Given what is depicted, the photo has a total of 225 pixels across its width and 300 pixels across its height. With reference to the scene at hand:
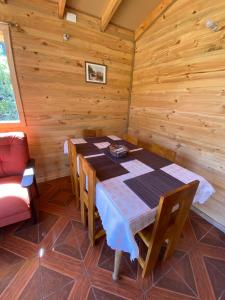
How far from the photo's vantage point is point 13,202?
128 centimetres

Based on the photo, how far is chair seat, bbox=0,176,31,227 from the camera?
1251 millimetres

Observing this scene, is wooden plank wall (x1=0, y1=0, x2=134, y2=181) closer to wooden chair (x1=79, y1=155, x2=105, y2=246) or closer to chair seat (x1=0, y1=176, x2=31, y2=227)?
chair seat (x1=0, y1=176, x2=31, y2=227)

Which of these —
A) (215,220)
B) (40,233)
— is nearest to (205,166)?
(215,220)

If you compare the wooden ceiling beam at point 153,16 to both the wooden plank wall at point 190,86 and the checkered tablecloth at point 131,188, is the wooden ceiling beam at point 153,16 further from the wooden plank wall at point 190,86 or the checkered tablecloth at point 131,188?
the checkered tablecloth at point 131,188

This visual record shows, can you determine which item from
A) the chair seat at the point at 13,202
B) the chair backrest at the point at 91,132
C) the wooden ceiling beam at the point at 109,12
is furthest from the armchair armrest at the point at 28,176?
the wooden ceiling beam at the point at 109,12

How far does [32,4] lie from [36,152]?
1810 millimetres

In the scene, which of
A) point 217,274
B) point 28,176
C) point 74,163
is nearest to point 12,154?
point 28,176

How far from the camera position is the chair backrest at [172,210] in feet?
2.59

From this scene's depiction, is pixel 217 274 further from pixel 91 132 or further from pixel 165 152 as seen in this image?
pixel 91 132

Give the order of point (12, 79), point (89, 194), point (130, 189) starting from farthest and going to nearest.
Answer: point (12, 79) < point (89, 194) < point (130, 189)

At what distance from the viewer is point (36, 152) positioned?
7.10 ft

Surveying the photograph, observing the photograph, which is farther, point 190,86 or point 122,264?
point 190,86

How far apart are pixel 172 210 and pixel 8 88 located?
88.6 inches

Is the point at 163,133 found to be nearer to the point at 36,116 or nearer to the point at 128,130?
the point at 128,130
